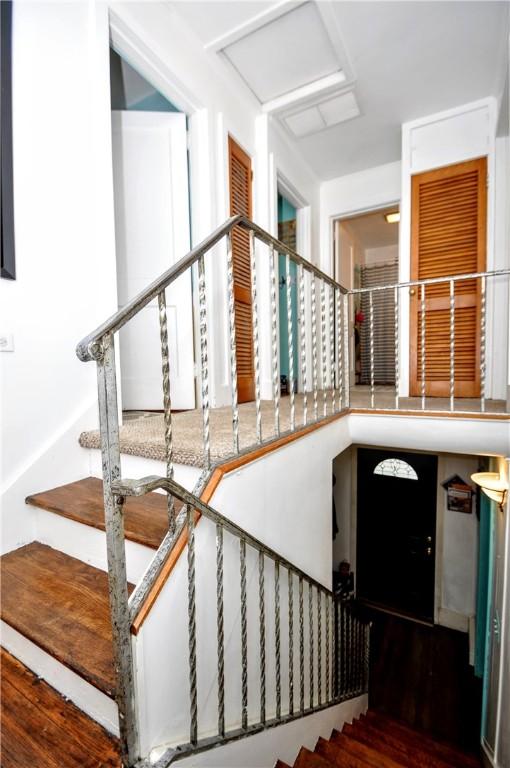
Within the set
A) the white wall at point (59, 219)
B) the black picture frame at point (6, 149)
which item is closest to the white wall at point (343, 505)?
the white wall at point (59, 219)

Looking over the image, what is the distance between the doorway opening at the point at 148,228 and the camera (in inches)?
96.3

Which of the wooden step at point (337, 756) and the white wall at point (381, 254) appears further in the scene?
the white wall at point (381, 254)

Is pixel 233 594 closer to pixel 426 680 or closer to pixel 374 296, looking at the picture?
pixel 426 680

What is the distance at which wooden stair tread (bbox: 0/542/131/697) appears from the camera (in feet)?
3.07

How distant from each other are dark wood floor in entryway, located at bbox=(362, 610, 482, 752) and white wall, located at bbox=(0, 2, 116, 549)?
3942 mm

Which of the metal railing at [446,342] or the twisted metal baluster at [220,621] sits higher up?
the metal railing at [446,342]

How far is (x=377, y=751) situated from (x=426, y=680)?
2450mm

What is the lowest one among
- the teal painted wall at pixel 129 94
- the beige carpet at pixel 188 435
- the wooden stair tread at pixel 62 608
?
the wooden stair tread at pixel 62 608

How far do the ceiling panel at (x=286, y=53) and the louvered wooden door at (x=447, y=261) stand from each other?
140cm

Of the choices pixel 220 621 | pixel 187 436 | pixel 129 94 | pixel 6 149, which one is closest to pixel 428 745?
pixel 220 621

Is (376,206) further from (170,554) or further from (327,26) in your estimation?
(170,554)

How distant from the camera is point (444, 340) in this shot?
337 centimetres

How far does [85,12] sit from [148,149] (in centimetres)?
74

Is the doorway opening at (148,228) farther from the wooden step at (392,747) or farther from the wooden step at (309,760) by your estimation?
the wooden step at (392,747)
